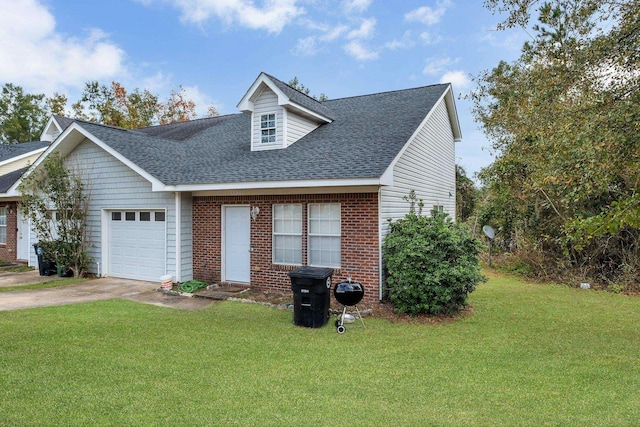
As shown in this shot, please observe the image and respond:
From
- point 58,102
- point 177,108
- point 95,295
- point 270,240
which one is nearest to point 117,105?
point 177,108

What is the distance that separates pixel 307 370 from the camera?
5.11 meters

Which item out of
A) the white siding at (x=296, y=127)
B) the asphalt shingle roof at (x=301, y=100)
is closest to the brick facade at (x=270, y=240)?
the white siding at (x=296, y=127)

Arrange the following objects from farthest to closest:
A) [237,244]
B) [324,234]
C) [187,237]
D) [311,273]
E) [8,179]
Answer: [8,179]
[187,237]
[237,244]
[324,234]
[311,273]

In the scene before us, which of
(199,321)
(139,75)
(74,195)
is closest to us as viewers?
(199,321)

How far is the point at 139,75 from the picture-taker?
93.7ft

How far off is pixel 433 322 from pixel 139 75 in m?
28.8

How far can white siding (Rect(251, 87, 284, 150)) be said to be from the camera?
1133cm

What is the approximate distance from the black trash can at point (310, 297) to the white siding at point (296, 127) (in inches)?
206

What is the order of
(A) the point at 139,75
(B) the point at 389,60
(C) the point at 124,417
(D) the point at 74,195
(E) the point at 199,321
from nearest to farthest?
(C) the point at 124,417 < (E) the point at 199,321 < (D) the point at 74,195 < (B) the point at 389,60 < (A) the point at 139,75

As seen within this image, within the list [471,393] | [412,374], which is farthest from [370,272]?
[471,393]

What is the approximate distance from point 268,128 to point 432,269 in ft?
21.3

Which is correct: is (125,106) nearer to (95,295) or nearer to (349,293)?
(95,295)

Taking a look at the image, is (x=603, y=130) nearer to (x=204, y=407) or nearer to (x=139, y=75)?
(x=204, y=407)

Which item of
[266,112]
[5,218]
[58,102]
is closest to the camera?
[266,112]
